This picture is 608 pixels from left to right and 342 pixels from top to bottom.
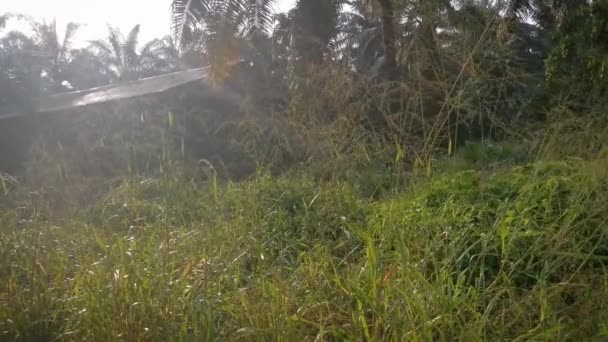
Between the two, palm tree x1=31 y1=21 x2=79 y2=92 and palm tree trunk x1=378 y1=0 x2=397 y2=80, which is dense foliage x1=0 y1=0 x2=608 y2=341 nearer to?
palm tree trunk x1=378 y1=0 x2=397 y2=80

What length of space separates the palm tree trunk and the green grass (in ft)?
21.3

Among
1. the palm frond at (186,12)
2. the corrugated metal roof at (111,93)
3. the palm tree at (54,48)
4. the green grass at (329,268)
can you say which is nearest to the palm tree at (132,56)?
the palm tree at (54,48)

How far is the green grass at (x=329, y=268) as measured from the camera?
103 inches

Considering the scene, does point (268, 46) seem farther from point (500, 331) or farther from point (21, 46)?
point (21, 46)

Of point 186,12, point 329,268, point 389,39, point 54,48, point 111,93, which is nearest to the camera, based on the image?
point 329,268

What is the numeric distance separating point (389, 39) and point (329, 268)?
8354mm

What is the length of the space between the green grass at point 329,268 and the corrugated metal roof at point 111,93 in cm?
1186

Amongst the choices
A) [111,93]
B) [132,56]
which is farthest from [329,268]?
[132,56]

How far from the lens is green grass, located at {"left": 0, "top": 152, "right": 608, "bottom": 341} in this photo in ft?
8.54

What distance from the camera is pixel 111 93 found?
682 inches

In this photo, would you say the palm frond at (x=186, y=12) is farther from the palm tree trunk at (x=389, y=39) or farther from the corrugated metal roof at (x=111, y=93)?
the corrugated metal roof at (x=111, y=93)

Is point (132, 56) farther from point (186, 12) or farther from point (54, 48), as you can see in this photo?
point (186, 12)

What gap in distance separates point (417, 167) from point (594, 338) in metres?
1.84

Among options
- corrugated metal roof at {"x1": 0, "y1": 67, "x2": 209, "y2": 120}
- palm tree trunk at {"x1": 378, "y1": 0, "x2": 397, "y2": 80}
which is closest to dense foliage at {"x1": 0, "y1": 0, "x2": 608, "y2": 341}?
palm tree trunk at {"x1": 378, "y1": 0, "x2": 397, "y2": 80}
